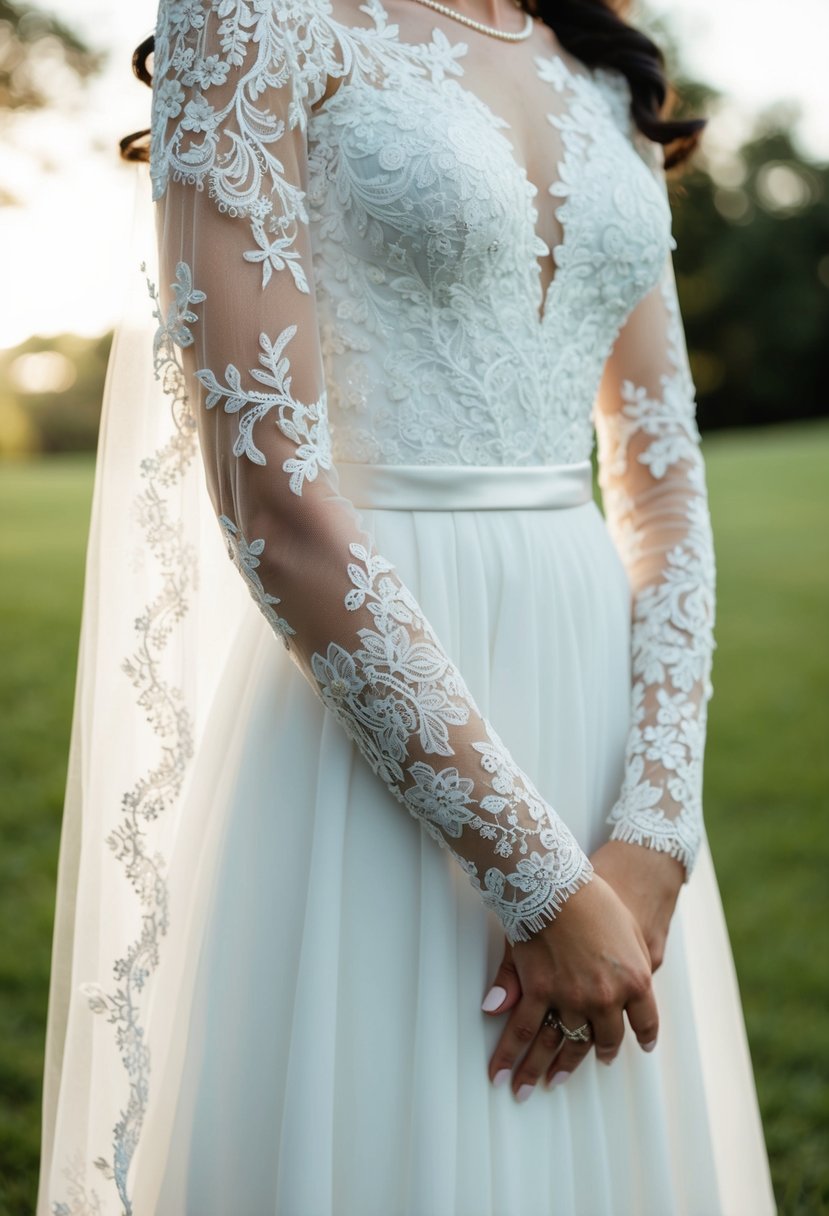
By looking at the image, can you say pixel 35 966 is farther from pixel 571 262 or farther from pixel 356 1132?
pixel 571 262

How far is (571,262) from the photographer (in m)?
1.59

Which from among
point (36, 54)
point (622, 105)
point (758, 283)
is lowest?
point (622, 105)

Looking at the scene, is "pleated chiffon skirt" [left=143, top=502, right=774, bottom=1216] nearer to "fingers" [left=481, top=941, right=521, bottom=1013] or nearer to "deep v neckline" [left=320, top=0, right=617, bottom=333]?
"fingers" [left=481, top=941, right=521, bottom=1013]

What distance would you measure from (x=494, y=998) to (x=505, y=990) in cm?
2

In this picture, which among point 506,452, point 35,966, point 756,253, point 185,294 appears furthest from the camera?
point 756,253

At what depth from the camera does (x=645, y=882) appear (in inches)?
59.5

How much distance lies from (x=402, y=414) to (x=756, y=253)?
30.8 m

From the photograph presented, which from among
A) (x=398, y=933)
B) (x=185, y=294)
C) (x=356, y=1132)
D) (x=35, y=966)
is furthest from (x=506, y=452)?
(x=35, y=966)

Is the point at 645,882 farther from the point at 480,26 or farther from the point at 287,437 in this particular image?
the point at 480,26

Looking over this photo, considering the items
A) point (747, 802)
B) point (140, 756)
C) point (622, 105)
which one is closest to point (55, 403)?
point (747, 802)

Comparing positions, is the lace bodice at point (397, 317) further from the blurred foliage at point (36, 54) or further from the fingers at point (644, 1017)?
the blurred foliage at point (36, 54)

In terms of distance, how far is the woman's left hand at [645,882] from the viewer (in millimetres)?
1491

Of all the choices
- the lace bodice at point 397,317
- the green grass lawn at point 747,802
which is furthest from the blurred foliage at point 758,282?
the lace bodice at point 397,317

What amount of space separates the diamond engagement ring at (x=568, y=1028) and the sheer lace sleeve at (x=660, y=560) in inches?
10.3
